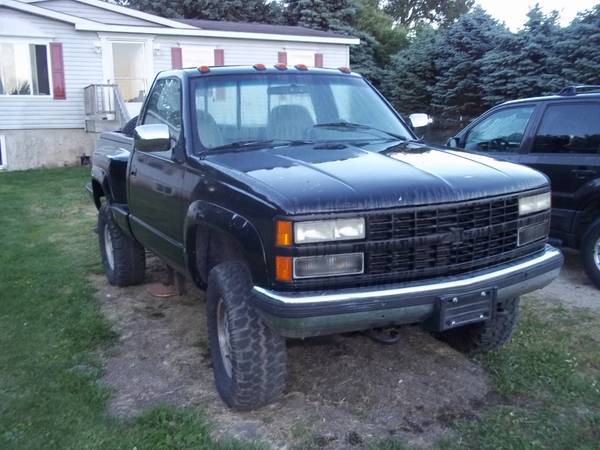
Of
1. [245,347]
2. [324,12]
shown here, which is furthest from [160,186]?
[324,12]

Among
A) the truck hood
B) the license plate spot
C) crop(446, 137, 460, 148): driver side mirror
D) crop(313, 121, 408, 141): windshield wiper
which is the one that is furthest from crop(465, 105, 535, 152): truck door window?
the license plate spot

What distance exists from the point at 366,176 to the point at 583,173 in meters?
3.42

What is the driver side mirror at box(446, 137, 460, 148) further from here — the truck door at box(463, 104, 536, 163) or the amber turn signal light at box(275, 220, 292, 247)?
the amber turn signal light at box(275, 220, 292, 247)

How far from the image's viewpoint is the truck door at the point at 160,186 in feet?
14.0

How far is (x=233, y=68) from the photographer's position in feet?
14.8

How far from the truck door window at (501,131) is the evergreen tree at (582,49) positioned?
787 centimetres

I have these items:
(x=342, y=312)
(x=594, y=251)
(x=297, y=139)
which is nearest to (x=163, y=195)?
(x=297, y=139)

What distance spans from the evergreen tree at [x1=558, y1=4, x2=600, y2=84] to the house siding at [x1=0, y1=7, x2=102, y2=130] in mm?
12706

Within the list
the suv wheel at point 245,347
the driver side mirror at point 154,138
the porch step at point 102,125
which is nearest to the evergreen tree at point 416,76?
the porch step at point 102,125

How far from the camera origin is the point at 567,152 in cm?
605

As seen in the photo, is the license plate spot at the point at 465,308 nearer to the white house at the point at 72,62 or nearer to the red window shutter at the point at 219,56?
the white house at the point at 72,62

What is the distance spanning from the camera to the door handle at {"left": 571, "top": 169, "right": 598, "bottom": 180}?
578cm

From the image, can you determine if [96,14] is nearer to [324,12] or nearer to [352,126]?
[324,12]

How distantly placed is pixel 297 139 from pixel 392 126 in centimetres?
88
